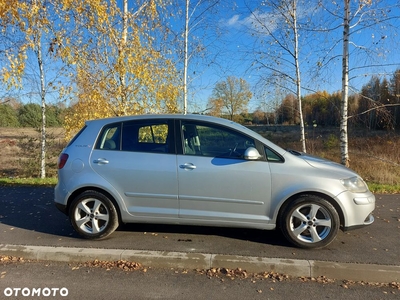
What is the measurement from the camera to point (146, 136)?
13.3ft

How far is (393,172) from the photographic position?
32.3 feet

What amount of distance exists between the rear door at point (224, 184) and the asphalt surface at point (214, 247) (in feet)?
1.31

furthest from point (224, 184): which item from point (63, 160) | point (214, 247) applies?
point (63, 160)

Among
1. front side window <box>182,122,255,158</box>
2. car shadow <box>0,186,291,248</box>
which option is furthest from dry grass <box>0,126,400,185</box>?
front side window <box>182,122,255,158</box>

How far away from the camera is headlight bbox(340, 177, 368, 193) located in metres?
3.56

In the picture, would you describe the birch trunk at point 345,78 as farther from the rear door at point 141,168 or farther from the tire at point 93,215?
the tire at point 93,215

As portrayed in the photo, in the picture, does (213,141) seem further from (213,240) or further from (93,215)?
(93,215)

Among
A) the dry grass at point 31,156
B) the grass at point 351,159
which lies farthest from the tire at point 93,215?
the dry grass at point 31,156

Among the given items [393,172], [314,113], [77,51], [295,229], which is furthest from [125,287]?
[314,113]

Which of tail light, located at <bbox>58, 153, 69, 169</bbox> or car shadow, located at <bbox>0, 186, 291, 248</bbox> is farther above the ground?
tail light, located at <bbox>58, 153, 69, 169</bbox>

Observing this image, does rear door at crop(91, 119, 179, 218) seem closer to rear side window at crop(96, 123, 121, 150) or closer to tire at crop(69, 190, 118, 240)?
rear side window at crop(96, 123, 121, 150)

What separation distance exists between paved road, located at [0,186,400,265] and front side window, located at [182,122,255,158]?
1197 mm

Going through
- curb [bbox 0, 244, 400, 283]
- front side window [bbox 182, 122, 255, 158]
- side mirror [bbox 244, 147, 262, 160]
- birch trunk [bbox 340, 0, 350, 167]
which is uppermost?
birch trunk [bbox 340, 0, 350, 167]

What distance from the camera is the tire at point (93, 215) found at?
385 centimetres
